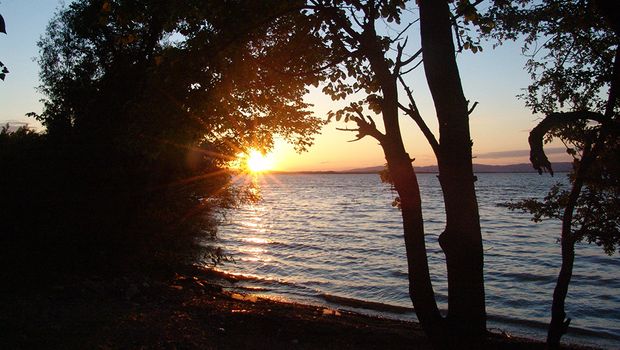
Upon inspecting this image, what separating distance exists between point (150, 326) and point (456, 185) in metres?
6.97

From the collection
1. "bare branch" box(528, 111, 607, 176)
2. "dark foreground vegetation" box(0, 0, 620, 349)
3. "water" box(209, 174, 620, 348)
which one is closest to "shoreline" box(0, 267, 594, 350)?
"dark foreground vegetation" box(0, 0, 620, 349)

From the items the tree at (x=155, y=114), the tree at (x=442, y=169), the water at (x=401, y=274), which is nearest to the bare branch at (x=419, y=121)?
the tree at (x=442, y=169)

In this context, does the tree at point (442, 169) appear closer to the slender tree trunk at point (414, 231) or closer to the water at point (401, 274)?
the slender tree trunk at point (414, 231)

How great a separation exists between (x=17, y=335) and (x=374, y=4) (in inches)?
318

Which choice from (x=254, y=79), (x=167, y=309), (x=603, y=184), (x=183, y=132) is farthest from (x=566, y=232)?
(x=167, y=309)

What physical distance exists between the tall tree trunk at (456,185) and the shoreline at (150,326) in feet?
5.29

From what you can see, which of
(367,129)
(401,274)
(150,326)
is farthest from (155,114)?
(401,274)

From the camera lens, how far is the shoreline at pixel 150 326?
27.0ft

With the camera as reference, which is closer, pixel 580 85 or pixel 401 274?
pixel 580 85

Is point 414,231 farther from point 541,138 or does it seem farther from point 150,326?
point 150,326

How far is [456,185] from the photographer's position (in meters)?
5.41

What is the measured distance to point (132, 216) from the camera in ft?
51.4

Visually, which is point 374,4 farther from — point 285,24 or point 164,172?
point 164,172

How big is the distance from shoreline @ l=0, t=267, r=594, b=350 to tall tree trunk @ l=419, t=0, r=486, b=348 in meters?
1.61
